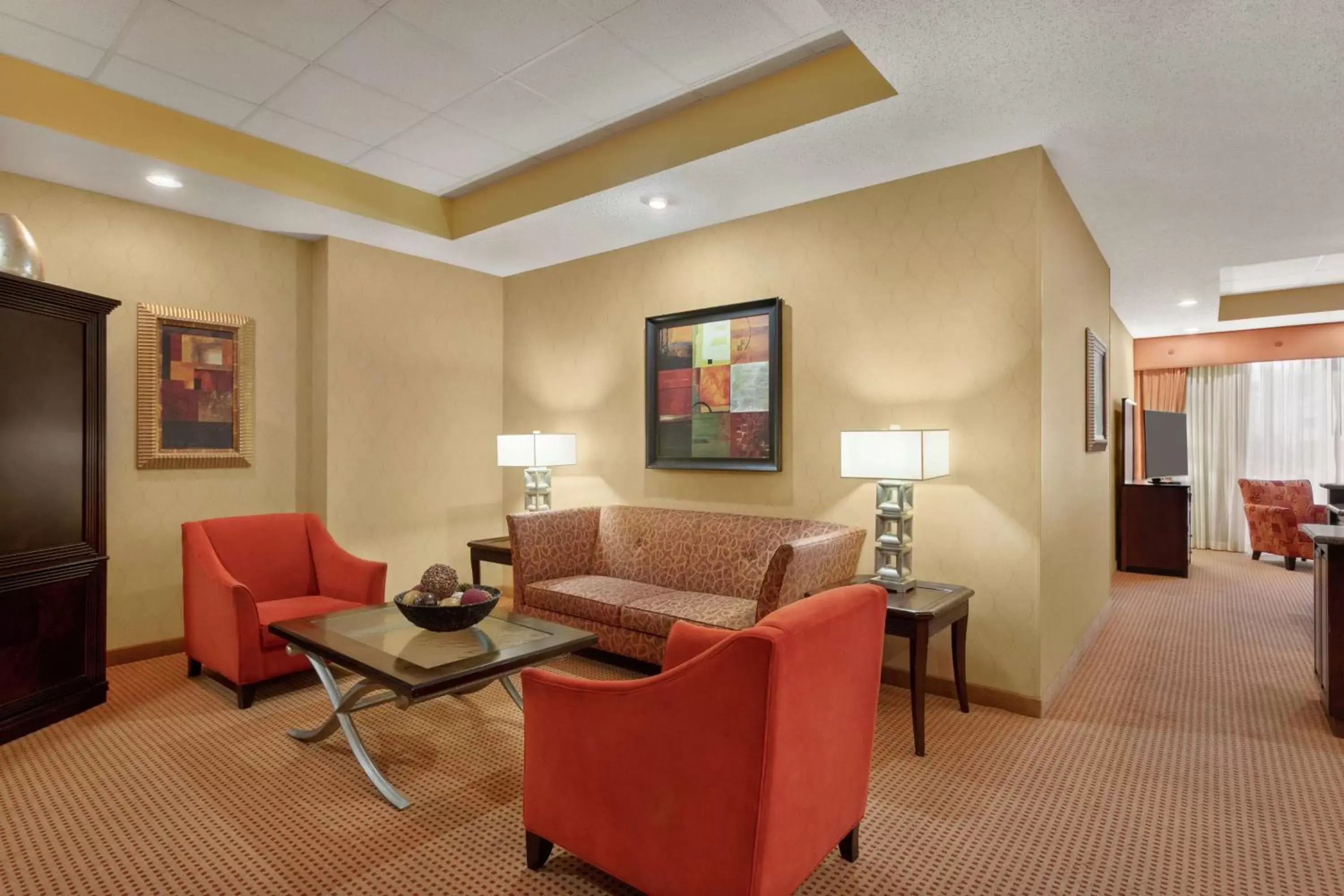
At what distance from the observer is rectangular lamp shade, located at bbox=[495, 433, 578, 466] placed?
191 inches

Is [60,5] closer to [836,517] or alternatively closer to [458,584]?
[458,584]

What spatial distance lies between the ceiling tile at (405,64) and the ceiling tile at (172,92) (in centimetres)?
73

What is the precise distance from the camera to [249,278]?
4.54 metres

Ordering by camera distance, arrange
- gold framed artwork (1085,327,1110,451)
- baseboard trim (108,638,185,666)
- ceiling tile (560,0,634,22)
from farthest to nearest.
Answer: gold framed artwork (1085,327,1110,451) → baseboard trim (108,638,185,666) → ceiling tile (560,0,634,22)

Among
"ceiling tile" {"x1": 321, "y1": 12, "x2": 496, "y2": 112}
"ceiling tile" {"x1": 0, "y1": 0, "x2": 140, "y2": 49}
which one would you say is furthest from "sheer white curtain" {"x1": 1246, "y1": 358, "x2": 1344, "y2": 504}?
"ceiling tile" {"x1": 0, "y1": 0, "x2": 140, "y2": 49}

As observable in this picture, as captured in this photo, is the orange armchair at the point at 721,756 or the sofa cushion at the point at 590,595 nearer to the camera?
the orange armchair at the point at 721,756

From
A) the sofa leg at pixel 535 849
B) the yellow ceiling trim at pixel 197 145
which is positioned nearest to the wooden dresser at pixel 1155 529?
the yellow ceiling trim at pixel 197 145

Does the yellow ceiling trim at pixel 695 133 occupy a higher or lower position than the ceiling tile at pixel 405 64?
lower

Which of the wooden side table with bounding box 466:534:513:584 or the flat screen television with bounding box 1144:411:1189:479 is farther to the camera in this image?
the flat screen television with bounding box 1144:411:1189:479

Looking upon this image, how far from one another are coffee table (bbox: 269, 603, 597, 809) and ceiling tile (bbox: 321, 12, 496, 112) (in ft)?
7.96

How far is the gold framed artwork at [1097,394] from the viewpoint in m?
4.26

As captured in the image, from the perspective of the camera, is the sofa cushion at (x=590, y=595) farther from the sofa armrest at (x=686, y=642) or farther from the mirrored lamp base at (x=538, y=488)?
the sofa armrest at (x=686, y=642)

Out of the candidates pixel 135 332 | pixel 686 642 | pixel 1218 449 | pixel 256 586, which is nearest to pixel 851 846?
pixel 686 642

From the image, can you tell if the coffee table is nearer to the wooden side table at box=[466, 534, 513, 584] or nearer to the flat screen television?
the wooden side table at box=[466, 534, 513, 584]
